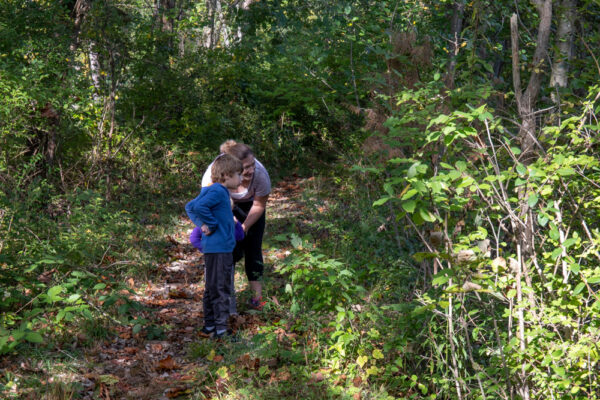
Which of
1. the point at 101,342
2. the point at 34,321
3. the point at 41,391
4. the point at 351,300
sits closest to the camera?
the point at 41,391

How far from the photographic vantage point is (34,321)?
460cm

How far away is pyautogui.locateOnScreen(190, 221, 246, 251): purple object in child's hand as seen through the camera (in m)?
5.66

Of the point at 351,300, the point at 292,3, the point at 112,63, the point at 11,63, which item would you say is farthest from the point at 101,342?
the point at 292,3

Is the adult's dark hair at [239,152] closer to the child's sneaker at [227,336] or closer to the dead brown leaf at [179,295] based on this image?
the child's sneaker at [227,336]

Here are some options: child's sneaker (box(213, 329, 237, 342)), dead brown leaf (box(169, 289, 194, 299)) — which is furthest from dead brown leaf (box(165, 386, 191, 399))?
dead brown leaf (box(169, 289, 194, 299))

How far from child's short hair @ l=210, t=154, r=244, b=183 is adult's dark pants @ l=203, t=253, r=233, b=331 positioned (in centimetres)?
75

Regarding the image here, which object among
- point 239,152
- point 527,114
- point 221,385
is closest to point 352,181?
point 239,152

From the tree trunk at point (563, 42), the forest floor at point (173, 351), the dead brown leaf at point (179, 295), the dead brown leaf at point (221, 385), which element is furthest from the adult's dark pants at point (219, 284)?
the tree trunk at point (563, 42)

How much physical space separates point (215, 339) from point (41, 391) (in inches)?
68.5

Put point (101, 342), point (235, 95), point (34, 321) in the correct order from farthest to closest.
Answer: point (235, 95) < point (101, 342) < point (34, 321)

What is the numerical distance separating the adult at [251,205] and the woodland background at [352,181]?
0.42 m

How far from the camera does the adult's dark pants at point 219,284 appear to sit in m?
5.54

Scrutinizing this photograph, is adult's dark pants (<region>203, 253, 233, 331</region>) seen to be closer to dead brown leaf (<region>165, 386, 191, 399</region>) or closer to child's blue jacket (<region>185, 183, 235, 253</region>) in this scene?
child's blue jacket (<region>185, 183, 235, 253</region>)

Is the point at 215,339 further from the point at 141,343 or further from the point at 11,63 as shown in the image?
the point at 11,63
